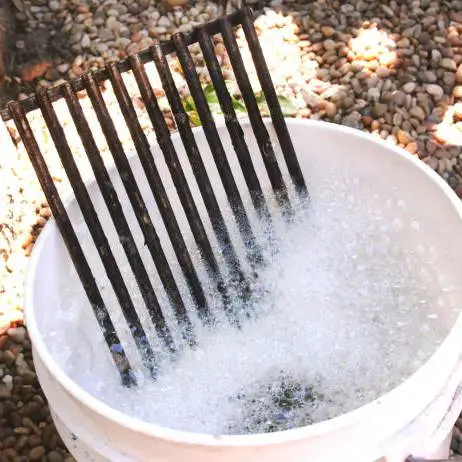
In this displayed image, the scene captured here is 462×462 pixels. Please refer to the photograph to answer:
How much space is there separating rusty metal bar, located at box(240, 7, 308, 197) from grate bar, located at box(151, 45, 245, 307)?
0.42 feet

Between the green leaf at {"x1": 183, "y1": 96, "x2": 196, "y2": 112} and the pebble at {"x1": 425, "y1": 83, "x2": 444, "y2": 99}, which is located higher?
the green leaf at {"x1": 183, "y1": 96, "x2": 196, "y2": 112}

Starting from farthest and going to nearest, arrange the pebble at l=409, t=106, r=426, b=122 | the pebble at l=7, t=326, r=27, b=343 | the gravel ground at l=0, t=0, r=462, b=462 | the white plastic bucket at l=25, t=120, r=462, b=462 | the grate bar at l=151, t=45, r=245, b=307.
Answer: the pebble at l=409, t=106, r=426, b=122, the gravel ground at l=0, t=0, r=462, b=462, the pebble at l=7, t=326, r=27, b=343, the grate bar at l=151, t=45, r=245, b=307, the white plastic bucket at l=25, t=120, r=462, b=462

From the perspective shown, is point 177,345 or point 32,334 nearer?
point 32,334

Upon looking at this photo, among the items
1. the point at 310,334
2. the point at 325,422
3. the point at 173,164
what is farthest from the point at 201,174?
the point at 325,422

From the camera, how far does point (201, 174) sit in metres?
1.35

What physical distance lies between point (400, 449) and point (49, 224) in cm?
59

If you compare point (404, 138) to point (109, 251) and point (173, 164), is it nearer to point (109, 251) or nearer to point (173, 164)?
point (173, 164)

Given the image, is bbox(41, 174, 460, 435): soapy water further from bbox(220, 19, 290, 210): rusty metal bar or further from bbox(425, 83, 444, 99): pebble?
bbox(425, 83, 444, 99): pebble

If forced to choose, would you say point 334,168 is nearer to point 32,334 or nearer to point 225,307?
point 225,307

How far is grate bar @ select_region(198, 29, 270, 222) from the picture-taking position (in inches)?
52.3

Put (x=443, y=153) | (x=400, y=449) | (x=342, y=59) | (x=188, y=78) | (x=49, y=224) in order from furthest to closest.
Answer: (x=342, y=59)
(x=443, y=153)
(x=188, y=78)
(x=49, y=224)
(x=400, y=449)

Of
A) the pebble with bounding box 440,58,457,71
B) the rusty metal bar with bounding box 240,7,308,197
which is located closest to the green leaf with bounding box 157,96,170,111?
the pebble with bounding box 440,58,457,71

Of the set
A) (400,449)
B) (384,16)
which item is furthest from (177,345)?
(384,16)

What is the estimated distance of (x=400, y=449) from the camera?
95 cm
